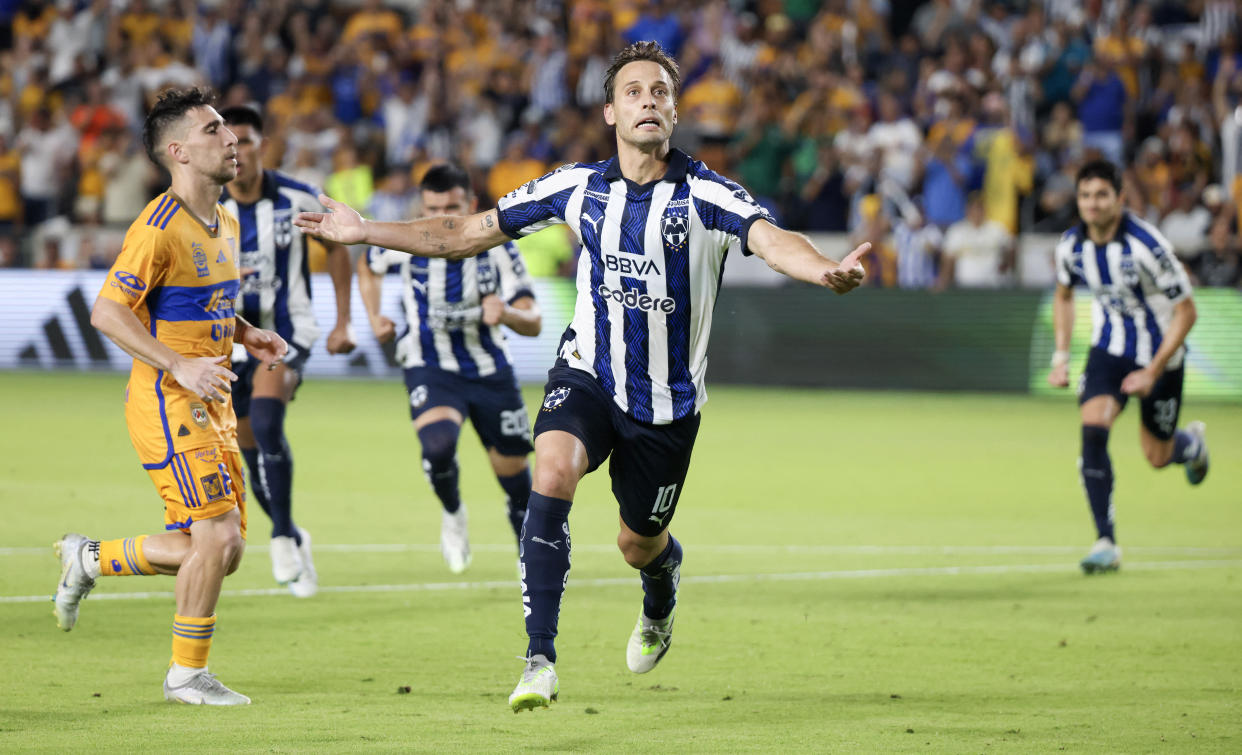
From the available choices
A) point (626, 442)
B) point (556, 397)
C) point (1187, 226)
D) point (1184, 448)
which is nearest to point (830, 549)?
point (1184, 448)

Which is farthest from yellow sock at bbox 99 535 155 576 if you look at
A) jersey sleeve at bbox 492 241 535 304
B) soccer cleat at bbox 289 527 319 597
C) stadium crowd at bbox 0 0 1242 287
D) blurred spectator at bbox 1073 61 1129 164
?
blurred spectator at bbox 1073 61 1129 164

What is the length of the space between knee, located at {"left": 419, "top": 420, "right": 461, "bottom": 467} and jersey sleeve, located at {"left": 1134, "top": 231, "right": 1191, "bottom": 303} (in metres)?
4.22

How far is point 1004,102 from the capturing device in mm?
21141

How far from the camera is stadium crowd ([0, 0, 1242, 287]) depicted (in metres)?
20.4

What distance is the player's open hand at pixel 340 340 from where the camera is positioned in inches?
354

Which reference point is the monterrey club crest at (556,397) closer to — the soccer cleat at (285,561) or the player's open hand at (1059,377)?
the soccer cleat at (285,561)

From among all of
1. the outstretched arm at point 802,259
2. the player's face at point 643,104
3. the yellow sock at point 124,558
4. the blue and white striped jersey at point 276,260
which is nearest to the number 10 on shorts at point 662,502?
the outstretched arm at point 802,259

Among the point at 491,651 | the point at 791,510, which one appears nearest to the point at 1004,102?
the point at 791,510

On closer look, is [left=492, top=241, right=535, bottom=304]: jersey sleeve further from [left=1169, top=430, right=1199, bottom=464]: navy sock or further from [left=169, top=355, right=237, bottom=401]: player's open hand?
[left=1169, top=430, right=1199, bottom=464]: navy sock

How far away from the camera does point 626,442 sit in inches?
238

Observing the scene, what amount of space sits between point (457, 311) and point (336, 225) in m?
3.27

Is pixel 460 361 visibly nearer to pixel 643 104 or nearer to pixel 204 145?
pixel 204 145

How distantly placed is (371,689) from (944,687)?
7.26 ft

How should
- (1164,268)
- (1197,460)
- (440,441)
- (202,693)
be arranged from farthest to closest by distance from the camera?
(1197,460) < (1164,268) < (440,441) < (202,693)
